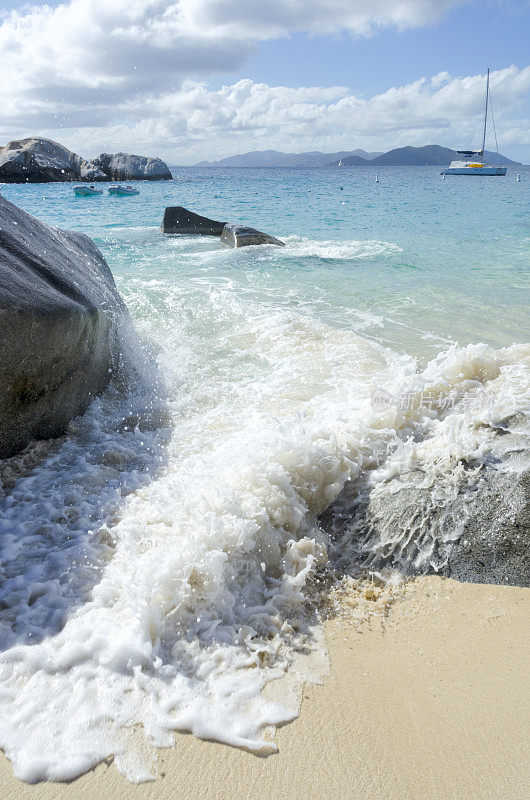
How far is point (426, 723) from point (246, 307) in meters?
7.45

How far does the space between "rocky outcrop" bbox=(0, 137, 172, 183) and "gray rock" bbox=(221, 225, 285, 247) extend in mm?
62310

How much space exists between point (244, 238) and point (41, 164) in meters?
65.9

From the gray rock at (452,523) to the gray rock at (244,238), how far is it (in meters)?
13.5

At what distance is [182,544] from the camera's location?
9.04ft

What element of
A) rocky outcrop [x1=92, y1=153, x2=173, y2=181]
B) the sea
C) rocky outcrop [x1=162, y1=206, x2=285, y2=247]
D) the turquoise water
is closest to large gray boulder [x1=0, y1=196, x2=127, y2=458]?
the sea

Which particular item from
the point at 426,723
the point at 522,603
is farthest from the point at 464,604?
the point at 426,723

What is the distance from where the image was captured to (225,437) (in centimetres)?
425

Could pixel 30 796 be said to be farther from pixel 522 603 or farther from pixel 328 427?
pixel 328 427

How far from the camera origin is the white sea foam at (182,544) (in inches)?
79.4

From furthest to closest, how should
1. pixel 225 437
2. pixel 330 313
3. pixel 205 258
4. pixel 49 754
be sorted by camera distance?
pixel 205 258 → pixel 330 313 → pixel 225 437 → pixel 49 754

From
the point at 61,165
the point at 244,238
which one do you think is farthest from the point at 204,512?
the point at 61,165

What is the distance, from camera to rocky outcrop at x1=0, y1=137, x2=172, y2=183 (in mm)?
64938

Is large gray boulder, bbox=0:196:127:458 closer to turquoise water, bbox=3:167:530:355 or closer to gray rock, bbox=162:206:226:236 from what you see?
turquoise water, bbox=3:167:530:355

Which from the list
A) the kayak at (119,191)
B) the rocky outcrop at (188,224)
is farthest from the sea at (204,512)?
the kayak at (119,191)
